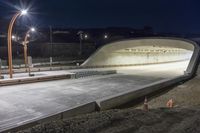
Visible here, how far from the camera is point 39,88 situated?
18.2 m

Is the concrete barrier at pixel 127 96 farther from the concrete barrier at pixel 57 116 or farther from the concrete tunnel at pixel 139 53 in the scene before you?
the concrete tunnel at pixel 139 53

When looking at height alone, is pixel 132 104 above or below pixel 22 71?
below

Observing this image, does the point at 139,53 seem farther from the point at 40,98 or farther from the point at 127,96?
the point at 40,98

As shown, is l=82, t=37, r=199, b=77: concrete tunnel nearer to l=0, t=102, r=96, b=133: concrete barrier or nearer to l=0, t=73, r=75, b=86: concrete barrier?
l=0, t=73, r=75, b=86: concrete barrier

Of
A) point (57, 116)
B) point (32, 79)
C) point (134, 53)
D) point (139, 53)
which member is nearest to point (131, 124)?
point (57, 116)

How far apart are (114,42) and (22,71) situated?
17705mm

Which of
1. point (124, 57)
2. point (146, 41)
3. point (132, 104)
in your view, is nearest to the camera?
point (132, 104)

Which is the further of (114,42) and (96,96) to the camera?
(114,42)

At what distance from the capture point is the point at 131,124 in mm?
8508

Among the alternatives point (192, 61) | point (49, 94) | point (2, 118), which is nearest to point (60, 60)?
point (192, 61)

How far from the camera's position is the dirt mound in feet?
26.0

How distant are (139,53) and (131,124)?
1532 inches

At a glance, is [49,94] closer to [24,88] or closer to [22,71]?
[24,88]

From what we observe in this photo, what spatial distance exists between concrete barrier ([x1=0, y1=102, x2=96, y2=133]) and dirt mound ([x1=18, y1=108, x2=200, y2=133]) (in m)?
0.91
